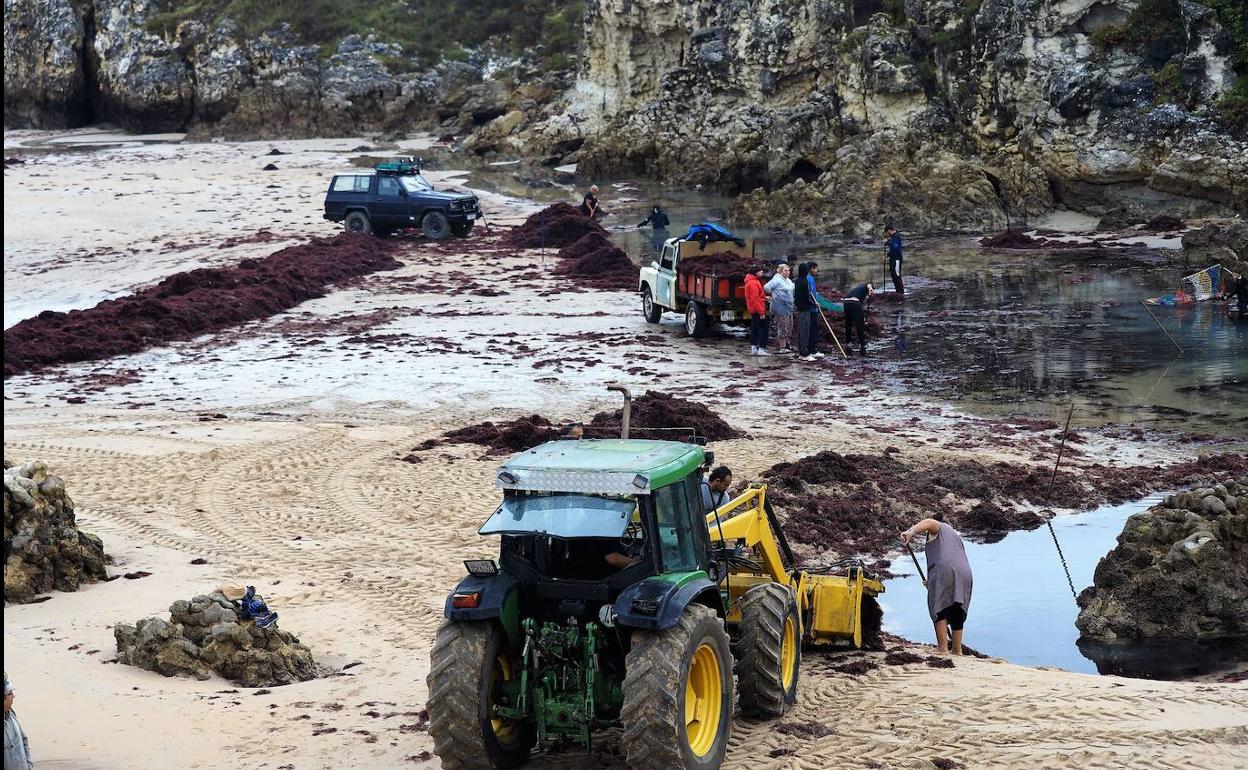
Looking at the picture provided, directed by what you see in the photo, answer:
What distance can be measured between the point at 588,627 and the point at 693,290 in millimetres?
17658

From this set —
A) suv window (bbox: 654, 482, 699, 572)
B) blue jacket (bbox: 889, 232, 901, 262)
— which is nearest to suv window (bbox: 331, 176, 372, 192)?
blue jacket (bbox: 889, 232, 901, 262)

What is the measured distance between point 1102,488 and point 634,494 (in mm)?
9492

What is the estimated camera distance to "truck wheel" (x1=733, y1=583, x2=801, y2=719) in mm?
8859

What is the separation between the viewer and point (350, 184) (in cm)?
3750

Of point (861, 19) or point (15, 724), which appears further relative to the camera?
point (861, 19)

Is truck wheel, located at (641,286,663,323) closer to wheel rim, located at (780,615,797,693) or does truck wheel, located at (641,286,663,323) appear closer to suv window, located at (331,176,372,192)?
suv window, located at (331,176,372,192)

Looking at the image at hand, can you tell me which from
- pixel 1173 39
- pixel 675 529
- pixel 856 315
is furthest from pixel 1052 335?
pixel 675 529

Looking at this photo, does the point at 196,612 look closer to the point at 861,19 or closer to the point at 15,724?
the point at 15,724

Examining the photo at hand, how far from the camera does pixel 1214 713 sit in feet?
28.3

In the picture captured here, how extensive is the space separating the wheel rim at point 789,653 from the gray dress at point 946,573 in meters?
1.92

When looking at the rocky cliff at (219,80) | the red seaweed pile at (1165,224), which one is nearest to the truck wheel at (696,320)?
the red seaweed pile at (1165,224)

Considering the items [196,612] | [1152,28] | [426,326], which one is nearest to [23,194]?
[426,326]

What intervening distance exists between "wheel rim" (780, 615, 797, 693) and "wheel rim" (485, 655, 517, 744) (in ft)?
6.34

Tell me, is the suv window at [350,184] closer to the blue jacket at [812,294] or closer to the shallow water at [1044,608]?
the blue jacket at [812,294]
